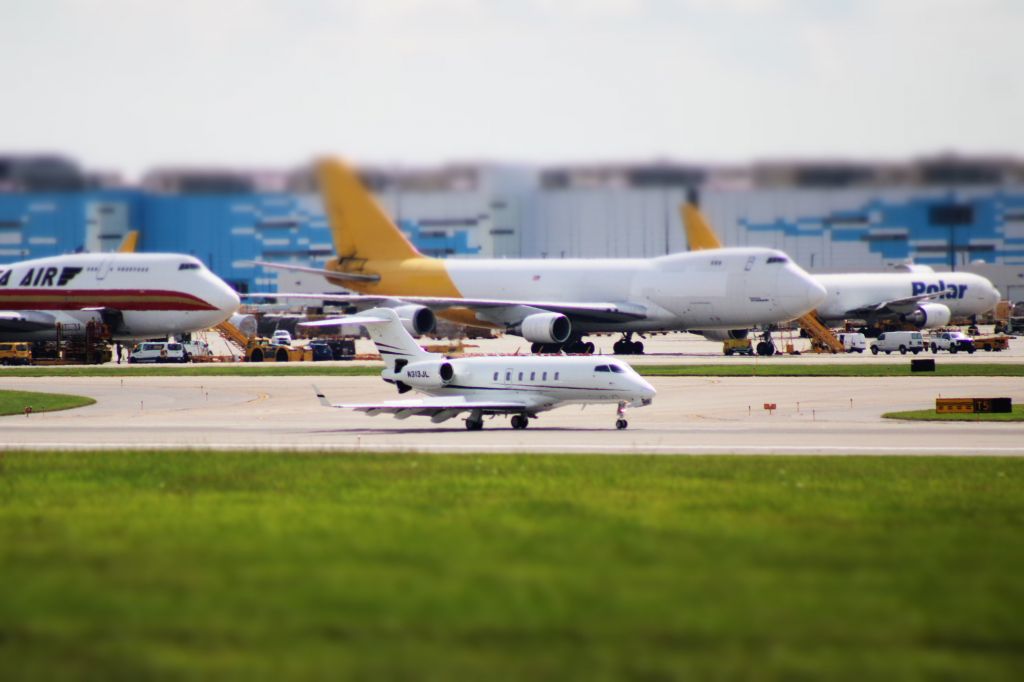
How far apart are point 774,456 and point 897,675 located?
2292 cm

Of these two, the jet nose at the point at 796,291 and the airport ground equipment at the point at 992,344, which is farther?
the airport ground equipment at the point at 992,344

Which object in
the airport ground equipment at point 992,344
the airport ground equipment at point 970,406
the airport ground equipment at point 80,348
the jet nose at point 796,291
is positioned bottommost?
the airport ground equipment at point 992,344

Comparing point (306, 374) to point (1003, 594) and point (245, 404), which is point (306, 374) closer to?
point (245, 404)

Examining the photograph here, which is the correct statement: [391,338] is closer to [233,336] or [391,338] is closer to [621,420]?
[621,420]

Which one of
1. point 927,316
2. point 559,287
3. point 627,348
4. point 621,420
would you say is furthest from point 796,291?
Answer: point 621,420

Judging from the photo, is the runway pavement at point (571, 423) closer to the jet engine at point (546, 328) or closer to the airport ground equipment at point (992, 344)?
the jet engine at point (546, 328)

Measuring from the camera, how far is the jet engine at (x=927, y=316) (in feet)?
341

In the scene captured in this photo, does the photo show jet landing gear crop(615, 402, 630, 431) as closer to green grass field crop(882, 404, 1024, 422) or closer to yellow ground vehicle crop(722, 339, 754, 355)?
A: green grass field crop(882, 404, 1024, 422)

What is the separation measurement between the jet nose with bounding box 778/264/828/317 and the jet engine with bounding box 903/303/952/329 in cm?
2643

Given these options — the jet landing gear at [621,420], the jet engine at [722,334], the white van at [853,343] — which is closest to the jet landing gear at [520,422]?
the jet landing gear at [621,420]

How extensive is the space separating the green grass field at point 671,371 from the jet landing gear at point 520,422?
23.2 meters

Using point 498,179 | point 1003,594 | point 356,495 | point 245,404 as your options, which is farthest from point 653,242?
point 1003,594

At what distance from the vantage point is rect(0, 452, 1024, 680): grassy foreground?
566 inches

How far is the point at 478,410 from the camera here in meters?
45.6
